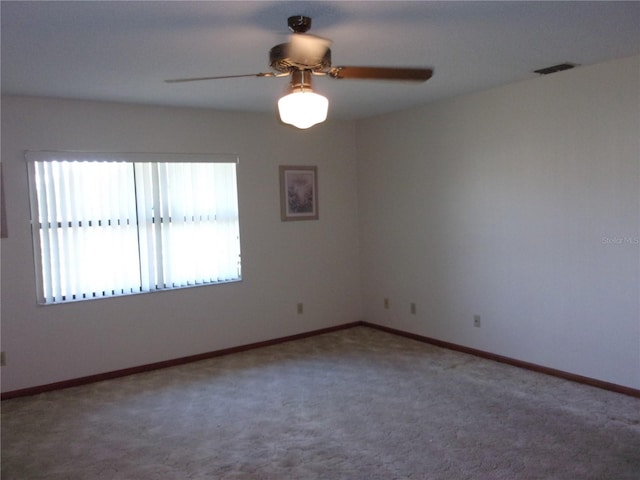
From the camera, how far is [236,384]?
162 inches

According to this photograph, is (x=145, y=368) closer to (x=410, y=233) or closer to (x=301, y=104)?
(x=410, y=233)

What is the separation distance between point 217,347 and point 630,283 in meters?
3.50

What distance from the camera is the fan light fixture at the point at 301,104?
2.33 metres

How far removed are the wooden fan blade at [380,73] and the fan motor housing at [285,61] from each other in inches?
3.1

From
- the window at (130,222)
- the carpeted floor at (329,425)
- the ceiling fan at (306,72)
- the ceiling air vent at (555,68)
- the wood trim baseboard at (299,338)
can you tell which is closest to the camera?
the ceiling fan at (306,72)

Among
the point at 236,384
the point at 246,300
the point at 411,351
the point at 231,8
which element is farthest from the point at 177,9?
the point at 411,351

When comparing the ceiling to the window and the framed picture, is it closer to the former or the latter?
the window

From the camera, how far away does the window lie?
13.5 ft

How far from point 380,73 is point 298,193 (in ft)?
9.71

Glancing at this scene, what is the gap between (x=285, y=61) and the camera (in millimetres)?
2348

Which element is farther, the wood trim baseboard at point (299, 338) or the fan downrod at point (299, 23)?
the wood trim baseboard at point (299, 338)

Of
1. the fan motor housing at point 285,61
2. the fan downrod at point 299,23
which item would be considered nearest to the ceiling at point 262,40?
the fan downrod at point 299,23

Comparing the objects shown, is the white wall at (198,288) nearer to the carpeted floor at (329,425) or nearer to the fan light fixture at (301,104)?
the carpeted floor at (329,425)

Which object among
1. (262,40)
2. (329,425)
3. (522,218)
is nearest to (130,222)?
(262,40)
